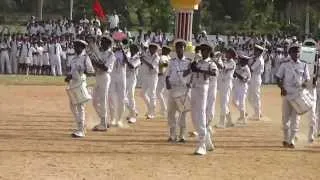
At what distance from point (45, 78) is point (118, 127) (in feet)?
56.3

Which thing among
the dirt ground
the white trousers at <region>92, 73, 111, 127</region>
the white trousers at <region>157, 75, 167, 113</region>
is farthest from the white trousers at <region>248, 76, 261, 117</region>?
the white trousers at <region>92, 73, 111, 127</region>

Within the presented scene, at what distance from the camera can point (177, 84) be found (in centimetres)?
1460

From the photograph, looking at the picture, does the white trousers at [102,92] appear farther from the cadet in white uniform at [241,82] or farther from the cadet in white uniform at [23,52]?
the cadet in white uniform at [23,52]

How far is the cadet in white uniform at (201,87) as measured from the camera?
13.1 m

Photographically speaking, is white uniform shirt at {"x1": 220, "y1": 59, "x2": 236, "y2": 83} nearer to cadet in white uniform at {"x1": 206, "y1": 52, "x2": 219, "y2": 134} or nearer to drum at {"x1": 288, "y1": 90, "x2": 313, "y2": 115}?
cadet in white uniform at {"x1": 206, "y1": 52, "x2": 219, "y2": 134}

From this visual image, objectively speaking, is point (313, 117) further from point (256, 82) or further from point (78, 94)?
point (78, 94)

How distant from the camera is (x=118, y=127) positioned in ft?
56.7

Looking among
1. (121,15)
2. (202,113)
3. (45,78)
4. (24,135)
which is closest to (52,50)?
(45,78)

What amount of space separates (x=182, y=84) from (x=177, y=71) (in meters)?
0.28

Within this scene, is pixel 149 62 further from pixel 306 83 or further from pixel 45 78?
pixel 45 78

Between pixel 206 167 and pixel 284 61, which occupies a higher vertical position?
pixel 284 61

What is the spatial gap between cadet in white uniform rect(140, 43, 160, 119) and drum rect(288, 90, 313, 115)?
5.07 metres

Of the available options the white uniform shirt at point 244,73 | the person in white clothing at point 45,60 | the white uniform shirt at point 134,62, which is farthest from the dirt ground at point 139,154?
the person in white clothing at point 45,60

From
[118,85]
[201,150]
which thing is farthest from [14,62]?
[201,150]
